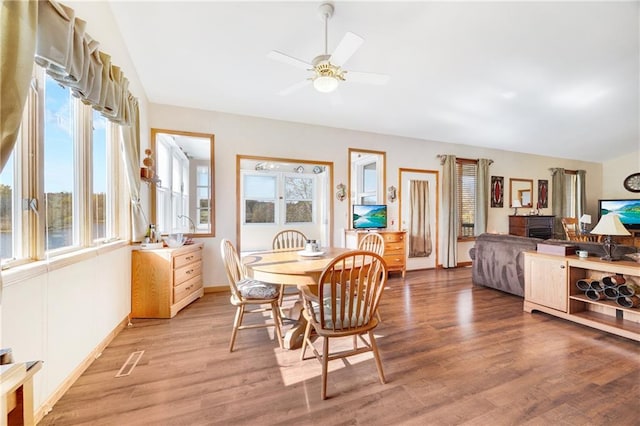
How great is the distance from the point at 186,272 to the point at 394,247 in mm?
3355

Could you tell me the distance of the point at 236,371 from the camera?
78.4 inches

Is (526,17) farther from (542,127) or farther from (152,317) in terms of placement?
(152,317)

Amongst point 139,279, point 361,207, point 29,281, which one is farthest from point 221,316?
point 361,207

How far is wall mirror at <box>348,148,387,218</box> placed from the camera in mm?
5125

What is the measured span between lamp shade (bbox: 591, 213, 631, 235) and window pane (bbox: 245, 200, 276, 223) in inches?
201

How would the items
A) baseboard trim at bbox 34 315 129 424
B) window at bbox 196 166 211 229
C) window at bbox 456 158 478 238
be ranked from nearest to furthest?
baseboard trim at bbox 34 315 129 424, window at bbox 196 166 211 229, window at bbox 456 158 478 238

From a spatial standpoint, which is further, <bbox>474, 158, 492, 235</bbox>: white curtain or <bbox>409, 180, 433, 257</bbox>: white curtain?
<bbox>474, 158, 492, 235</bbox>: white curtain

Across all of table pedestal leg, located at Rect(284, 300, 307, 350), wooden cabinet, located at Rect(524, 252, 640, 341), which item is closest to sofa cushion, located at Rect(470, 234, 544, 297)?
wooden cabinet, located at Rect(524, 252, 640, 341)

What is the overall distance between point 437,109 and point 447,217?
2.33m

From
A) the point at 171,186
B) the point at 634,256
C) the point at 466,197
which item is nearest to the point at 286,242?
the point at 171,186

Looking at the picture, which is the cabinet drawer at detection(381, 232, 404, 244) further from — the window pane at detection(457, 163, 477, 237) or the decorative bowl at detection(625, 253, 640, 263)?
the decorative bowl at detection(625, 253, 640, 263)

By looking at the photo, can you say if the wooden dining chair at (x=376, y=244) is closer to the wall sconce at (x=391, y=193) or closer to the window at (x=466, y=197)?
the wall sconce at (x=391, y=193)

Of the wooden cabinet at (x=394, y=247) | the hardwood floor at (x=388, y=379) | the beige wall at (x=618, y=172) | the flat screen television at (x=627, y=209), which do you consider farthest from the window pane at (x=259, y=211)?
the beige wall at (x=618, y=172)

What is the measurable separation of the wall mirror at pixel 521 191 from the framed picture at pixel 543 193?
1.02 feet
